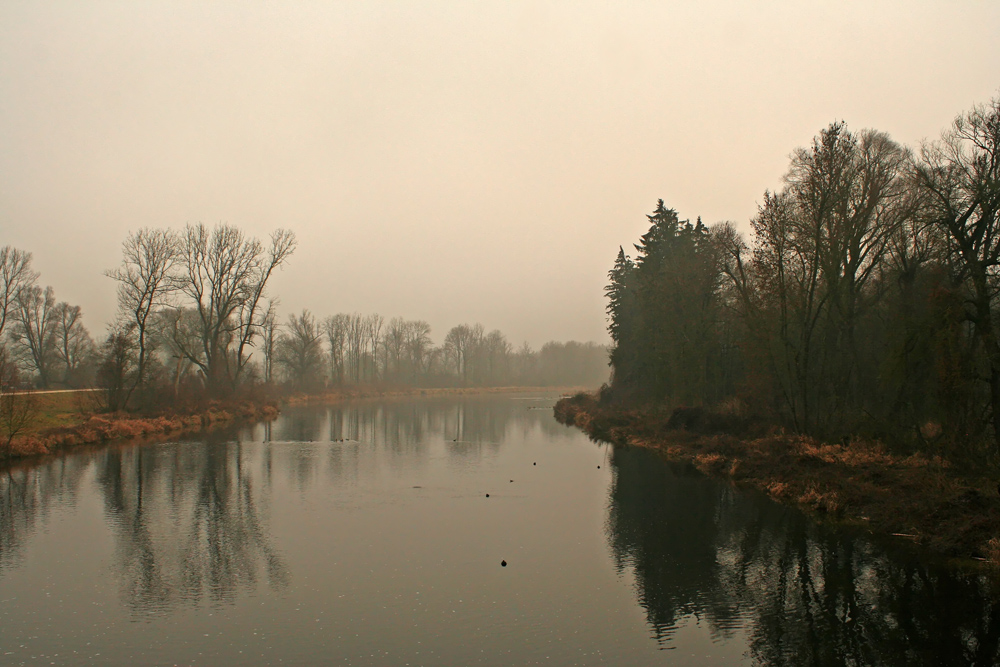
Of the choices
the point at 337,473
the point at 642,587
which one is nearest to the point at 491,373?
the point at 337,473

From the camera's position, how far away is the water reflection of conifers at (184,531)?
34.7ft

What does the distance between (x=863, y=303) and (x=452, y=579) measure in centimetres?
1896

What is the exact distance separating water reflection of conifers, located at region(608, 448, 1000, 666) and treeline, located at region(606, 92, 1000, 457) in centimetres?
547

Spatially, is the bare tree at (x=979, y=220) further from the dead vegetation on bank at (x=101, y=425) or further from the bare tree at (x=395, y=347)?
the bare tree at (x=395, y=347)

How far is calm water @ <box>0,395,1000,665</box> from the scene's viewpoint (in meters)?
8.30

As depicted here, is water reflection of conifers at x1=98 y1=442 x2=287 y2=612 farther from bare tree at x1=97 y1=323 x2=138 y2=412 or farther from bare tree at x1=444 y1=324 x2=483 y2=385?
bare tree at x1=444 y1=324 x2=483 y2=385

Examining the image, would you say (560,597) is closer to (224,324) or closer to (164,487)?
(164,487)

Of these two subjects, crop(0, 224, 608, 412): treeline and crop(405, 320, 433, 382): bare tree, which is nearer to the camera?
crop(0, 224, 608, 412): treeline

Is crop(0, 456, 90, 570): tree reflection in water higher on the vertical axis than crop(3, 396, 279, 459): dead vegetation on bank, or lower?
lower

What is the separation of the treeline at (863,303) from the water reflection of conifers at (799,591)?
5.47m

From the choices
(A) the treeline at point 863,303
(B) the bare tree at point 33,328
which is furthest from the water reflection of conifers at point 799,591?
(B) the bare tree at point 33,328

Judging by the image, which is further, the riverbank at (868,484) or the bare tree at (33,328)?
the bare tree at (33,328)

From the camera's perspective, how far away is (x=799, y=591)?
33.9 ft

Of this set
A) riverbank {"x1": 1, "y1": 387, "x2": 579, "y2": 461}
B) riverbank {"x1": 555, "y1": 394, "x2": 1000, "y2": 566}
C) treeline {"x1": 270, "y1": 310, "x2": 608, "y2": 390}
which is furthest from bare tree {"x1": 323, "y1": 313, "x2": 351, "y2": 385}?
riverbank {"x1": 555, "y1": 394, "x2": 1000, "y2": 566}
